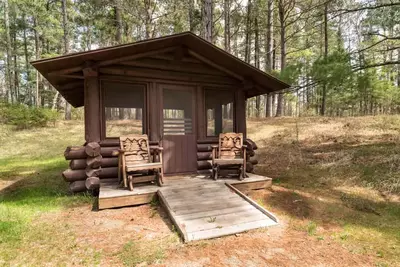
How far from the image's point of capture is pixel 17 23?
21.0 m

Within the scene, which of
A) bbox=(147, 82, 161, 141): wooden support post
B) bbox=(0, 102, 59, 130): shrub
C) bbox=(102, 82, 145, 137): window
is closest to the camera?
bbox=(102, 82, 145, 137): window

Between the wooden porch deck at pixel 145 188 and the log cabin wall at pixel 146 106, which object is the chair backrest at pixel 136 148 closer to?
the log cabin wall at pixel 146 106

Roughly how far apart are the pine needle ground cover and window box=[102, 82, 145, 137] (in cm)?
163

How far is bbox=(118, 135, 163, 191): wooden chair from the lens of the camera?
179 inches

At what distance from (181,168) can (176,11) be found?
12464 millimetres

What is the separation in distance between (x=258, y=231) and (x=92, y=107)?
3.88 meters

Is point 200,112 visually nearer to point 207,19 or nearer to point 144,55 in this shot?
point 144,55

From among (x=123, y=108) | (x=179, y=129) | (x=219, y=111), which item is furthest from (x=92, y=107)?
(x=219, y=111)

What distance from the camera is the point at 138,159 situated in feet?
16.6

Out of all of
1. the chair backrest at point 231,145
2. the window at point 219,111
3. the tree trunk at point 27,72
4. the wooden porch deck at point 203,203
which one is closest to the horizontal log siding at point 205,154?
the window at point 219,111

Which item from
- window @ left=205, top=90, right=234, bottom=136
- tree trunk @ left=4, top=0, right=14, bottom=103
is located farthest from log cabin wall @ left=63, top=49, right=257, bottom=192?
tree trunk @ left=4, top=0, right=14, bottom=103

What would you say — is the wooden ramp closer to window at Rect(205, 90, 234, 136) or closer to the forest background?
window at Rect(205, 90, 234, 136)

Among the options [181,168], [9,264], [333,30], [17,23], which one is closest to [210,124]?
[181,168]

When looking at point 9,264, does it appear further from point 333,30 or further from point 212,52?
point 333,30
